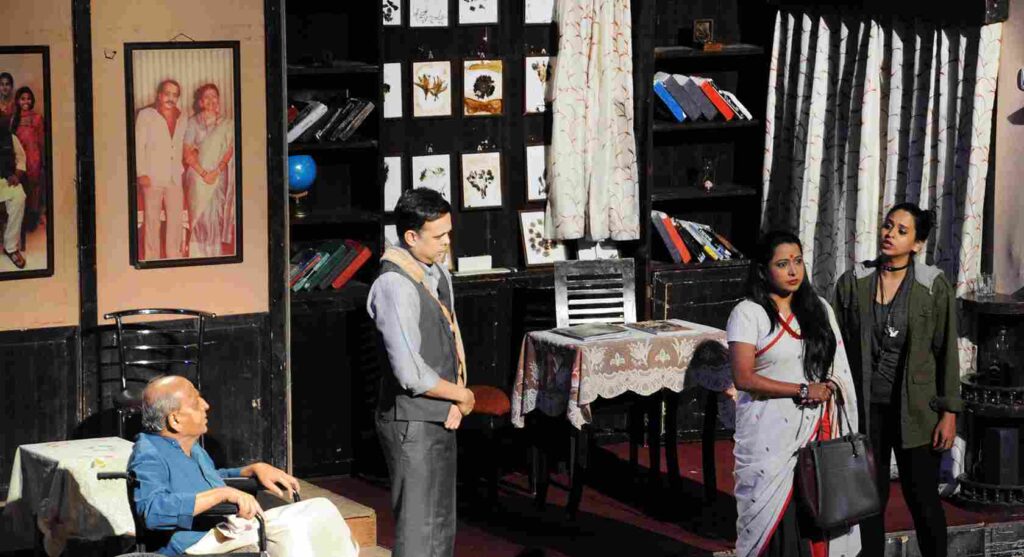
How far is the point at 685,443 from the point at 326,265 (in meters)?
2.26

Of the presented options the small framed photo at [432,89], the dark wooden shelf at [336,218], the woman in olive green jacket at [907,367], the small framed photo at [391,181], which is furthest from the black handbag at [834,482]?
the small framed photo at [432,89]

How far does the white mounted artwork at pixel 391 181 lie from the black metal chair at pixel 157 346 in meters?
1.36

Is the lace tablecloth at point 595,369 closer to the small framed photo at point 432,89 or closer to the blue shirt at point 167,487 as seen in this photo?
the small framed photo at point 432,89

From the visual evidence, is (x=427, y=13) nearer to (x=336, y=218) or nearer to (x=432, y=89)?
(x=432, y=89)

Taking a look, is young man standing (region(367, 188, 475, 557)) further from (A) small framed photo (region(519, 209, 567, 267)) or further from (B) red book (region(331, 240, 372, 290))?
(A) small framed photo (region(519, 209, 567, 267))

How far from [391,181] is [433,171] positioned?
0.24 m

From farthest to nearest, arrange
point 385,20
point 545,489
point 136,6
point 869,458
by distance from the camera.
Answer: point 385,20 → point 545,489 → point 136,6 → point 869,458

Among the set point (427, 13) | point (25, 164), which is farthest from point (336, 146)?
point (25, 164)

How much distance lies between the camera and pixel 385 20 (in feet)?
29.1

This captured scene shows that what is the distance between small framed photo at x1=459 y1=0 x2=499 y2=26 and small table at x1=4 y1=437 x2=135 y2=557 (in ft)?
10.4

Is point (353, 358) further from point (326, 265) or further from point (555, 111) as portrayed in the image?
point (555, 111)

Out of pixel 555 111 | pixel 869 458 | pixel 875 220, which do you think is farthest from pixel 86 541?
pixel 875 220

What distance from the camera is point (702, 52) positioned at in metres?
9.45

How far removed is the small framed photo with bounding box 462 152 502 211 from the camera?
916 cm
